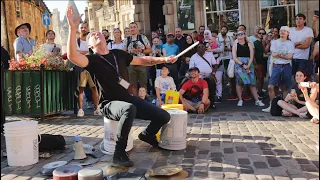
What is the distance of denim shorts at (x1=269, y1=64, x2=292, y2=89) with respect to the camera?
8445 millimetres

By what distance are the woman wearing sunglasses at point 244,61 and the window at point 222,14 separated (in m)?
6.02

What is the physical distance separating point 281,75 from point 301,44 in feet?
3.38

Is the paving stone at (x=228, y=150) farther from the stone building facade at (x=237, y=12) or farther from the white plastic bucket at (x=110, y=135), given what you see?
the stone building facade at (x=237, y=12)

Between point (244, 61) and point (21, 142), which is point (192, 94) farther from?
point (21, 142)

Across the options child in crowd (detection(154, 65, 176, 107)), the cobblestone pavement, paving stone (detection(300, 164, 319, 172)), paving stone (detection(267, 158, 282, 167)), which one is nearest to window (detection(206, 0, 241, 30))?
child in crowd (detection(154, 65, 176, 107))

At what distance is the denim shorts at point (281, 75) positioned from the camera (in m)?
8.45

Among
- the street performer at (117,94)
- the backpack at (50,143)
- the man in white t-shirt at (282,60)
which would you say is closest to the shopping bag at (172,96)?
the man in white t-shirt at (282,60)

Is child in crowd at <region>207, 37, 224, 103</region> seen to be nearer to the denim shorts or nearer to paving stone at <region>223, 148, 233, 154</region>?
the denim shorts

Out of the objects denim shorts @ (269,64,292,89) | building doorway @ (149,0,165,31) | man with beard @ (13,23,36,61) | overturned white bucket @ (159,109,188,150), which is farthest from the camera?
building doorway @ (149,0,165,31)

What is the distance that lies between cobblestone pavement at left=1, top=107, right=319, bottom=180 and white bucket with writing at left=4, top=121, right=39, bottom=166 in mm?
115

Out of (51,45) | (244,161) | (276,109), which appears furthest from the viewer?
(51,45)

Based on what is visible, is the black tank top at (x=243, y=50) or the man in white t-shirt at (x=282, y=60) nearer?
the man in white t-shirt at (x=282, y=60)

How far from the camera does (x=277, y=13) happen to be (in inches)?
572

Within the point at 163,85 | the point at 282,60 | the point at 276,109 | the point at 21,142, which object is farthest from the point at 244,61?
the point at 21,142
